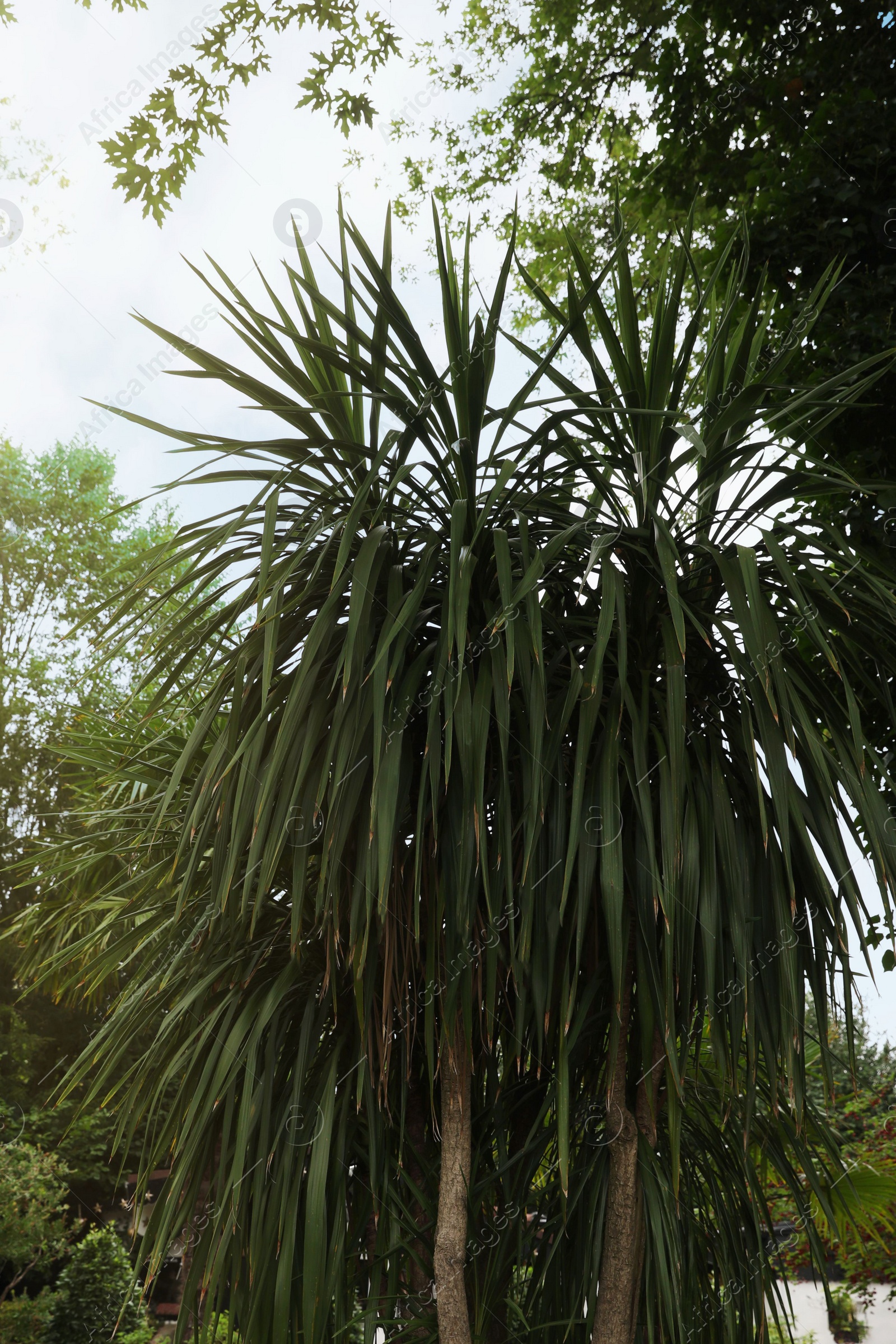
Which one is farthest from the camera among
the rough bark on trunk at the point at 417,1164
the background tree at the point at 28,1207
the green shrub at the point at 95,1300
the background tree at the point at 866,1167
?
the green shrub at the point at 95,1300

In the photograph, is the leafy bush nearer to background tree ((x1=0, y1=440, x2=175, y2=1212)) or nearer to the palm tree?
background tree ((x1=0, y1=440, x2=175, y2=1212))

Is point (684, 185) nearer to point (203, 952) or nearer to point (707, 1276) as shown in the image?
point (203, 952)

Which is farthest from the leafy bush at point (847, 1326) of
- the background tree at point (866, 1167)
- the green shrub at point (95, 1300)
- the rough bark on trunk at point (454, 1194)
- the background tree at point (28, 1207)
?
the rough bark on trunk at point (454, 1194)

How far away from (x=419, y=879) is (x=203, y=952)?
0.60m

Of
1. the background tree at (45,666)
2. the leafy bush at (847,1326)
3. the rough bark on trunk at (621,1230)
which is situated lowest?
the leafy bush at (847,1326)

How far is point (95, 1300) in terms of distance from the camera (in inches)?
219

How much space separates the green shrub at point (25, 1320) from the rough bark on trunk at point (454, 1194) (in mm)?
5746

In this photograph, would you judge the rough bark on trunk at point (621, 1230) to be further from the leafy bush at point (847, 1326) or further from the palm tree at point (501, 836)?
the leafy bush at point (847, 1326)

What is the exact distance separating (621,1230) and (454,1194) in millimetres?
250

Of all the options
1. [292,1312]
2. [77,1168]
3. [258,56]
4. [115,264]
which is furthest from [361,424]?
[77,1168]

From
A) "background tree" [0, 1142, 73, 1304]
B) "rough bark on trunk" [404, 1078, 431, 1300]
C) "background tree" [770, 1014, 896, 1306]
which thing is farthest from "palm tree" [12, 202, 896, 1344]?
"background tree" [0, 1142, 73, 1304]

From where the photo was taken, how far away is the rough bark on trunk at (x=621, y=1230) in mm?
1310

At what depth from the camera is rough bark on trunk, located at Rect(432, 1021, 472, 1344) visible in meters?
1.30

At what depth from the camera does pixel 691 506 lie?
1.61 meters
